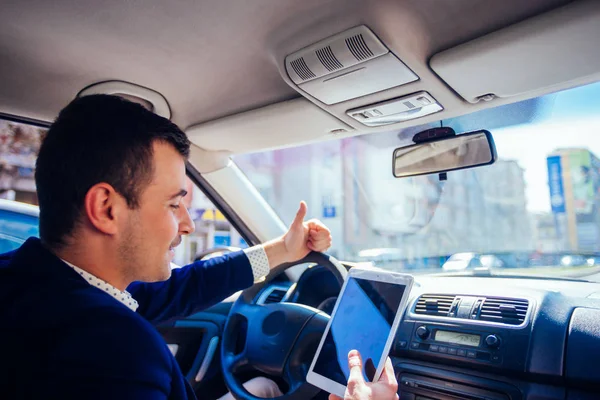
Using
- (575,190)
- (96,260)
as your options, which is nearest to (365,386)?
(96,260)

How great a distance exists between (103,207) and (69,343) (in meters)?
0.44

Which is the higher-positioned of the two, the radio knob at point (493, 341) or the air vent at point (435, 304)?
the air vent at point (435, 304)

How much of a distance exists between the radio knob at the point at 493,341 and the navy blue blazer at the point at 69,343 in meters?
1.34

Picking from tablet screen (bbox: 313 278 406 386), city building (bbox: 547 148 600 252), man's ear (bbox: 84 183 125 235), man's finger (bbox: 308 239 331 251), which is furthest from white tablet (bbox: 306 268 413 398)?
city building (bbox: 547 148 600 252)

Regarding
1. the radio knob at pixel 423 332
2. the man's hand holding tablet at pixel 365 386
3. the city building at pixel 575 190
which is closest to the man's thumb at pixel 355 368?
the man's hand holding tablet at pixel 365 386

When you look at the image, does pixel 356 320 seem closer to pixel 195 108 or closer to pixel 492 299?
pixel 492 299

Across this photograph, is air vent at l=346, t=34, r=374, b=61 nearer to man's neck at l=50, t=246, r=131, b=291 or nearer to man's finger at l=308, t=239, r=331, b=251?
man's finger at l=308, t=239, r=331, b=251

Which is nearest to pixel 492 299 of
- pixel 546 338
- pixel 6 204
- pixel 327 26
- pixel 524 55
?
pixel 546 338

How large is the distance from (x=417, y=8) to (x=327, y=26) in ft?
1.10

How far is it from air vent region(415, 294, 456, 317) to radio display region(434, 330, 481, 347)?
102 mm

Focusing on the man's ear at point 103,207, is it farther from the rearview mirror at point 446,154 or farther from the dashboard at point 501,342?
the rearview mirror at point 446,154

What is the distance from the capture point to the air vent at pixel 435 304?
218cm

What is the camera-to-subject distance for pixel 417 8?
1.55 meters

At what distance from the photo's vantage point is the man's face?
1344 millimetres
